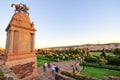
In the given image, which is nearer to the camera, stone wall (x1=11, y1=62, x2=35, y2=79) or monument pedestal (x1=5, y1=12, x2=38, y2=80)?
stone wall (x1=11, y1=62, x2=35, y2=79)

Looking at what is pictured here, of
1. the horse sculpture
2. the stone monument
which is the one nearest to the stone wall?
the stone monument

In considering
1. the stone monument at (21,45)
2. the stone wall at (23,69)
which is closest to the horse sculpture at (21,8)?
the stone monument at (21,45)

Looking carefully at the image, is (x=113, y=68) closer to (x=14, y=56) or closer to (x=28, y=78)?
(x=28, y=78)

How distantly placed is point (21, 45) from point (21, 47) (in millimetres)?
225

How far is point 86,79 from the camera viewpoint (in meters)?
8.58

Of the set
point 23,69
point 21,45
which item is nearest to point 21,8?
point 21,45

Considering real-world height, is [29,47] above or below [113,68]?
above

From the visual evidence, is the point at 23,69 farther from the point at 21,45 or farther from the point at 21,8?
the point at 21,8

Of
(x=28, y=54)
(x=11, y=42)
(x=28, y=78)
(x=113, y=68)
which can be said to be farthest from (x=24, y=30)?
(x=113, y=68)

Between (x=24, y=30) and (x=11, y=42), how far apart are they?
204 centimetres

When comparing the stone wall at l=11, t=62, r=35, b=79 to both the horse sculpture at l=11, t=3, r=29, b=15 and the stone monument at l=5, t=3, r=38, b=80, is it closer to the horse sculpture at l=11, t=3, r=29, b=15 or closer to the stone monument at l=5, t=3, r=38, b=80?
the stone monument at l=5, t=3, r=38, b=80

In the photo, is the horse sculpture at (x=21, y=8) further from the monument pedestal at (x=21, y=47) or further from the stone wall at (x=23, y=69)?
the stone wall at (x=23, y=69)

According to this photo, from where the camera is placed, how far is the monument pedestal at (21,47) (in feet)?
34.2

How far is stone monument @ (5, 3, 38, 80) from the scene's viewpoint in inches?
412
